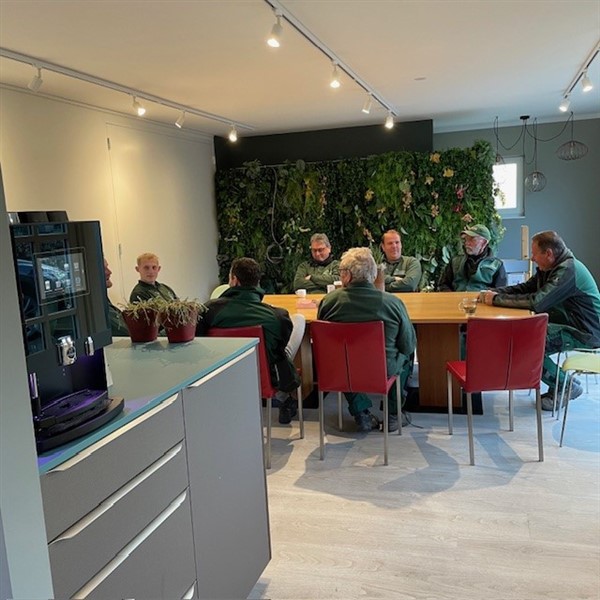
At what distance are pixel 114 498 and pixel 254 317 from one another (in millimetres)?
2026

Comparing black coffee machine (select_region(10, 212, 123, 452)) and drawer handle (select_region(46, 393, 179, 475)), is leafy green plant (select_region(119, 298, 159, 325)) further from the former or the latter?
black coffee machine (select_region(10, 212, 123, 452))

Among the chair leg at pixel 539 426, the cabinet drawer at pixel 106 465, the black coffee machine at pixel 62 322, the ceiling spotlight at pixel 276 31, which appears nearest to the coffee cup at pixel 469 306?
the chair leg at pixel 539 426

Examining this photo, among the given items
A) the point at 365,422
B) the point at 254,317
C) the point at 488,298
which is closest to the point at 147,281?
the point at 254,317

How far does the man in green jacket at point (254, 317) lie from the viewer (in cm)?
332

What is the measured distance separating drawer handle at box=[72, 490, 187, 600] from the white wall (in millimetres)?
3030

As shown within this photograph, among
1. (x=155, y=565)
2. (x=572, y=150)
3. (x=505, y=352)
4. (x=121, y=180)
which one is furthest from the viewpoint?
(x=572, y=150)

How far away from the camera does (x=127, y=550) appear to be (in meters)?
1.38

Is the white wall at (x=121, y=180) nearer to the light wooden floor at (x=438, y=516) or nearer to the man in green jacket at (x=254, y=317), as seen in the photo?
the man in green jacket at (x=254, y=317)

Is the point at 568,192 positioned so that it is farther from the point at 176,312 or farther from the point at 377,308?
the point at 176,312

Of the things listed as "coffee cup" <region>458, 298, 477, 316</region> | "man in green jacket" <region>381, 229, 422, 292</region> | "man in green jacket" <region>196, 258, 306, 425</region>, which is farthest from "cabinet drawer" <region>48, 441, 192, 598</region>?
"man in green jacket" <region>381, 229, 422, 292</region>

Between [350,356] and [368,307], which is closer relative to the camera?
[350,356]

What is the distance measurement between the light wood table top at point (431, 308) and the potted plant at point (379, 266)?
0.27m

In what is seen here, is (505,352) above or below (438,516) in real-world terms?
above

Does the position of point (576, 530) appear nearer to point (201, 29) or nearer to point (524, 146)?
point (201, 29)
